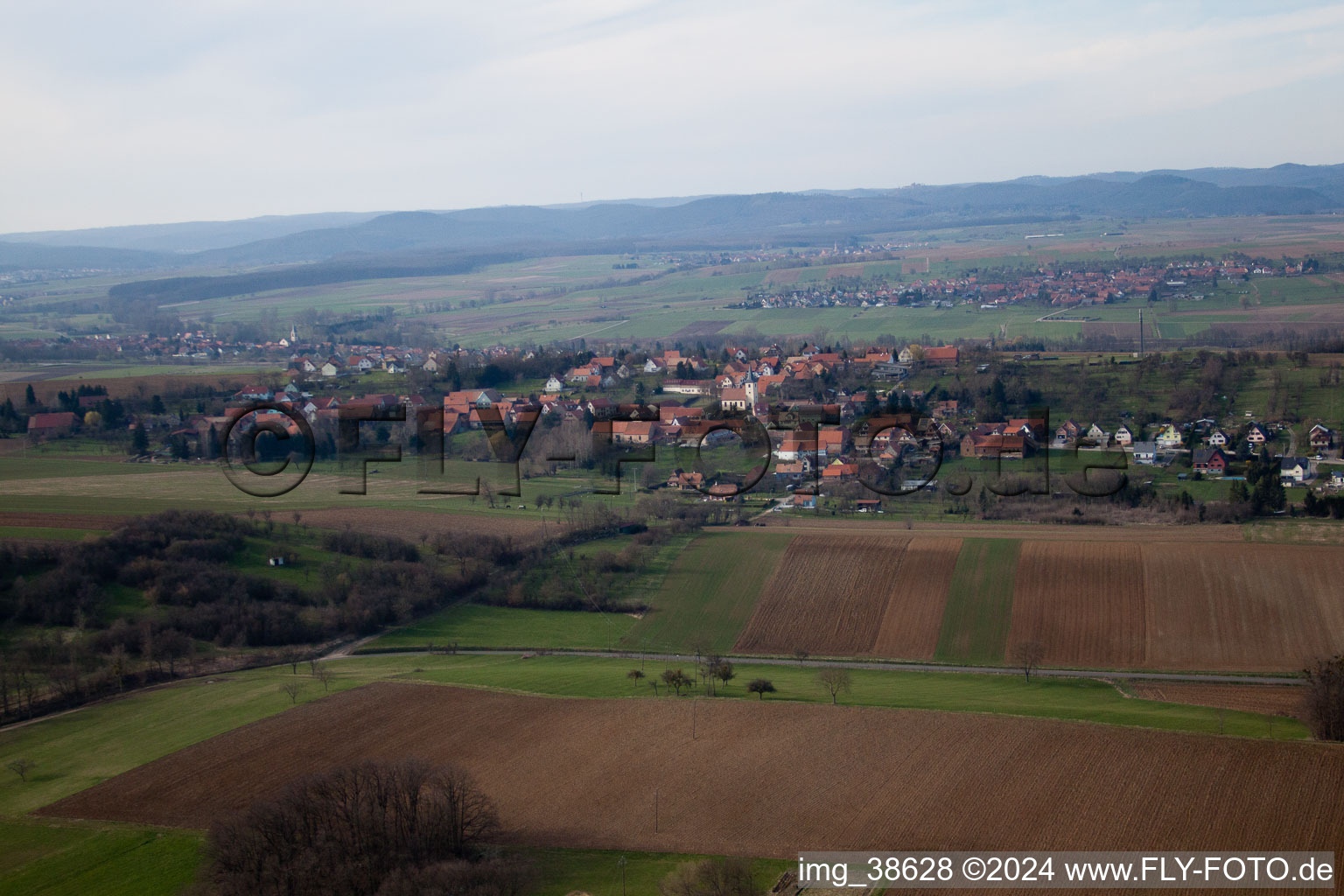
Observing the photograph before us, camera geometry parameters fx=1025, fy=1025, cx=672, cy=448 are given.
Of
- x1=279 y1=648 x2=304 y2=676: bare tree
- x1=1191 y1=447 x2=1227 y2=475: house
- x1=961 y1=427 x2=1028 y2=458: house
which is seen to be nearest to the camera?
x1=279 y1=648 x2=304 y2=676: bare tree

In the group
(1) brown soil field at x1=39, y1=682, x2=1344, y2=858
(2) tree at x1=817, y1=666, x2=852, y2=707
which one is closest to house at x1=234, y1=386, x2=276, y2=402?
(1) brown soil field at x1=39, y1=682, x2=1344, y2=858

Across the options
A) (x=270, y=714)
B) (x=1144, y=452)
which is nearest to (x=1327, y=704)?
(x=270, y=714)

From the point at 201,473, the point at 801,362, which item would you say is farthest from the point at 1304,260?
the point at 201,473

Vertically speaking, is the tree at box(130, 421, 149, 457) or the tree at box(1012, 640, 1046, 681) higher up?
the tree at box(130, 421, 149, 457)

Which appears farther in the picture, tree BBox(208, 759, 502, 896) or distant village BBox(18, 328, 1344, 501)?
distant village BBox(18, 328, 1344, 501)

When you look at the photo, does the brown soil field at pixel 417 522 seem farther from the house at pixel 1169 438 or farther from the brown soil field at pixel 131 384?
the house at pixel 1169 438

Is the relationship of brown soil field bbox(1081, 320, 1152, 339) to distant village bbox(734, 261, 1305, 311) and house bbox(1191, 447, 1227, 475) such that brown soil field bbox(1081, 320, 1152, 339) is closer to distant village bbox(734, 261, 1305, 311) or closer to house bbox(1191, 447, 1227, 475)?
distant village bbox(734, 261, 1305, 311)

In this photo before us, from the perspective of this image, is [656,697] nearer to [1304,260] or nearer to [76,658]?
[76,658]
